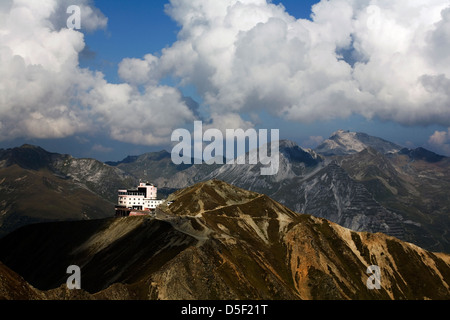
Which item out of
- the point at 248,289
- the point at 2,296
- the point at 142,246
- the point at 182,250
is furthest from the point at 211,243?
the point at 2,296

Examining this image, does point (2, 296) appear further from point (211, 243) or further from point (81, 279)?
point (81, 279)

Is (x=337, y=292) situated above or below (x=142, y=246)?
below

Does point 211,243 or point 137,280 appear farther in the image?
point 211,243

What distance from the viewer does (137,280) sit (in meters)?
158
